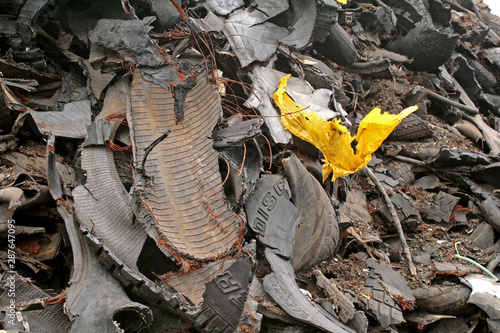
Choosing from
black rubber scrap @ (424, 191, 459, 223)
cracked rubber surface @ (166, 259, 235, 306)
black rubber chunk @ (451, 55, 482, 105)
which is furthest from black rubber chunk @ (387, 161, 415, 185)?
black rubber chunk @ (451, 55, 482, 105)

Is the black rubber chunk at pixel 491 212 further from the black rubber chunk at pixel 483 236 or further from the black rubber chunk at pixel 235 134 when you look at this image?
the black rubber chunk at pixel 235 134

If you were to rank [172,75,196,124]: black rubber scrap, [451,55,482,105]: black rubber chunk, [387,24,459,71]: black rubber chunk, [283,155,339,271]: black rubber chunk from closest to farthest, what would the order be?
[283,155,339,271]: black rubber chunk < [172,75,196,124]: black rubber scrap < [387,24,459,71]: black rubber chunk < [451,55,482,105]: black rubber chunk

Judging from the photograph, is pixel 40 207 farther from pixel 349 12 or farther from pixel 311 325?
pixel 349 12

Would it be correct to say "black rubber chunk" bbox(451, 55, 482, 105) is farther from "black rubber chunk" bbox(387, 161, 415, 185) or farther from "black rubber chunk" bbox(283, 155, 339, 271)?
"black rubber chunk" bbox(283, 155, 339, 271)

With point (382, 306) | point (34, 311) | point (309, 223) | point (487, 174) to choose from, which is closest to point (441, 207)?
point (487, 174)

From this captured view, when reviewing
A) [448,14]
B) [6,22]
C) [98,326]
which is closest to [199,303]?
[98,326]

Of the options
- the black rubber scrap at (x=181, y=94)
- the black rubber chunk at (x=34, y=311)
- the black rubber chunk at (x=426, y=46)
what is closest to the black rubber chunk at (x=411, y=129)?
the black rubber chunk at (x=426, y=46)
